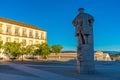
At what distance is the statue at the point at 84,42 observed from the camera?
60.8 feet

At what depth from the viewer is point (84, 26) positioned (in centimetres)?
1888

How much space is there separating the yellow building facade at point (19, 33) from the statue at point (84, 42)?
2390 inches

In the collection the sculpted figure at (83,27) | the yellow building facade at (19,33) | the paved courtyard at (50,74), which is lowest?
the paved courtyard at (50,74)

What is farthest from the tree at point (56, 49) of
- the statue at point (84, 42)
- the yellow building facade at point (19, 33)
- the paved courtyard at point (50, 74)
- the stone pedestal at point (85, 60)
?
the stone pedestal at point (85, 60)

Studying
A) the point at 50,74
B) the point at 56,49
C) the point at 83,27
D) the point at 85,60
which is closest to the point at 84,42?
the point at 83,27

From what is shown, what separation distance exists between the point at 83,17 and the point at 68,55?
2204 inches

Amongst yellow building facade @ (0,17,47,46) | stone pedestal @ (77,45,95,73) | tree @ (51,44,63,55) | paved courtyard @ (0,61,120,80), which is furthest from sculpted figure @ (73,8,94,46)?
yellow building facade @ (0,17,47,46)

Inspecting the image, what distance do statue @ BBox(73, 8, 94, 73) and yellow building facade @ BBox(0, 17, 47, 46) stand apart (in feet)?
199

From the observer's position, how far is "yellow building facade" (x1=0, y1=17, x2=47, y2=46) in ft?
256

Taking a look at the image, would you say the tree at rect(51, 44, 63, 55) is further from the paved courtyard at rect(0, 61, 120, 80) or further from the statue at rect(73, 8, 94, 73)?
the statue at rect(73, 8, 94, 73)

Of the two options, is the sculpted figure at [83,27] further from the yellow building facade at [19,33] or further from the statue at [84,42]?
the yellow building facade at [19,33]

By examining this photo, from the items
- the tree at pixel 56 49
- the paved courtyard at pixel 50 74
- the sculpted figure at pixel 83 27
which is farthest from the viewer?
the tree at pixel 56 49

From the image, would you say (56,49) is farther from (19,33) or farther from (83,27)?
(83,27)

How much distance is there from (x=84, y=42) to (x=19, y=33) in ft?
221
